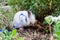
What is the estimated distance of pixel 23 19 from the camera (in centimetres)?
442

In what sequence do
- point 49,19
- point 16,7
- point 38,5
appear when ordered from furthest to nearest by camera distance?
1. point 16,7
2. point 38,5
3. point 49,19

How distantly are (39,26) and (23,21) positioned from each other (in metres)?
0.41

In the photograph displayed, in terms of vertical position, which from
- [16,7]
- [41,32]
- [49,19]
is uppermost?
[49,19]

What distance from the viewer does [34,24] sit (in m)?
4.45

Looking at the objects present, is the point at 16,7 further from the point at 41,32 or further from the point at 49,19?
the point at 49,19

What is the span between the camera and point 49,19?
0.87m

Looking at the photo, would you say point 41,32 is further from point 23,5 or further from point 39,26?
point 23,5

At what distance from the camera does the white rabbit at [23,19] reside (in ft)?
14.5

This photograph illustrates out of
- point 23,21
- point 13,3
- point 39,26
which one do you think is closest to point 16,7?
point 13,3

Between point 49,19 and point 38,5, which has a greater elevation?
point 49,19

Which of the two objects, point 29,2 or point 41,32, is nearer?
point 41,32

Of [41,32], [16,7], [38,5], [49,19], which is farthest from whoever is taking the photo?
[16,7]

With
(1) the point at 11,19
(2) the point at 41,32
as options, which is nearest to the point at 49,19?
(2) the point at 41,32

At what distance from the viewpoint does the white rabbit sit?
441cm
